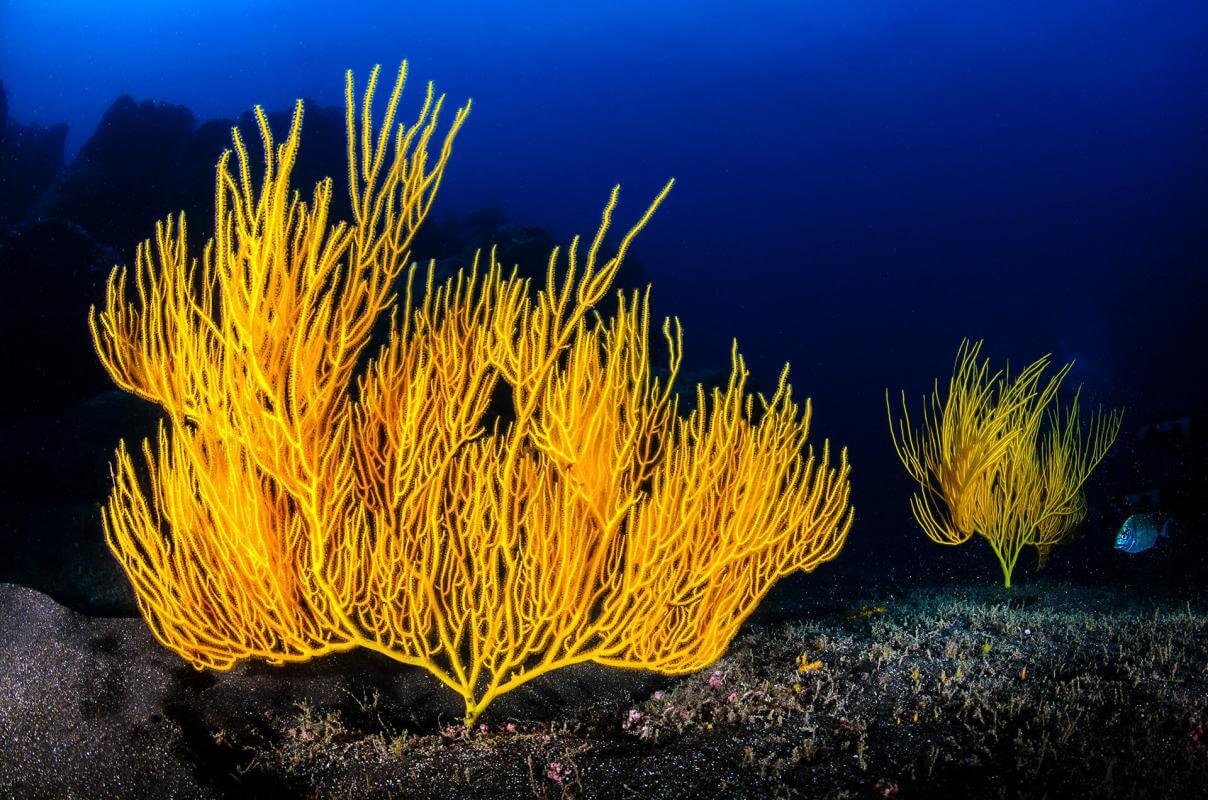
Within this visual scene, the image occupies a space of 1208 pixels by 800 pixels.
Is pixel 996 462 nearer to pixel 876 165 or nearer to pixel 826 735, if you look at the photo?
pixel 826 735

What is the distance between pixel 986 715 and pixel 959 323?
56082 millimetres

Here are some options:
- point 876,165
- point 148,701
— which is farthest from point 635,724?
point 876,165

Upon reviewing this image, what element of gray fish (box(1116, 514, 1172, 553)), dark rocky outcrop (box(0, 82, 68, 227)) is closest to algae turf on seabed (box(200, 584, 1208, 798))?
gray fish (box(1116, 514, 1172, 553))

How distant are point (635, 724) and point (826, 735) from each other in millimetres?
918

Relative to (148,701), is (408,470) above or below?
above

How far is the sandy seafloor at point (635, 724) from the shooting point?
7.82 feet

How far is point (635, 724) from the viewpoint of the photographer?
3.01 metres

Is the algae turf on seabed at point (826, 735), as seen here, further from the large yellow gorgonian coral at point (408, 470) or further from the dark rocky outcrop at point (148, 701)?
the large yellow gorgonian coral at point (408, 470)

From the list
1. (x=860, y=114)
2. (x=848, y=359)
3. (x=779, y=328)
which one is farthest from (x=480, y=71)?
(x=848, y=359)

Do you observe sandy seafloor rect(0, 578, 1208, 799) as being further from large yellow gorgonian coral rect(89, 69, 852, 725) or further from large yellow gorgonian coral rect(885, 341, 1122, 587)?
large yellow gorgonian coral rect(885, 341, 1122, 587)

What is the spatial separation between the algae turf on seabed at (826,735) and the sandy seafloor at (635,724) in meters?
0.01

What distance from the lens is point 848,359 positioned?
4394cm

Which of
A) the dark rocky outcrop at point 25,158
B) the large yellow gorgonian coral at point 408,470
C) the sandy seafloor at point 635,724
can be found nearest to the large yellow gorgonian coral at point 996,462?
the sandy seafloor at point 635,724

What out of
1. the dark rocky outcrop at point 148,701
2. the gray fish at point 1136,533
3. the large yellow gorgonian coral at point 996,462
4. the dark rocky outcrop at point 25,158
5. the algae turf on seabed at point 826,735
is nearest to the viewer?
the algae turf on seabed at point 826,735
